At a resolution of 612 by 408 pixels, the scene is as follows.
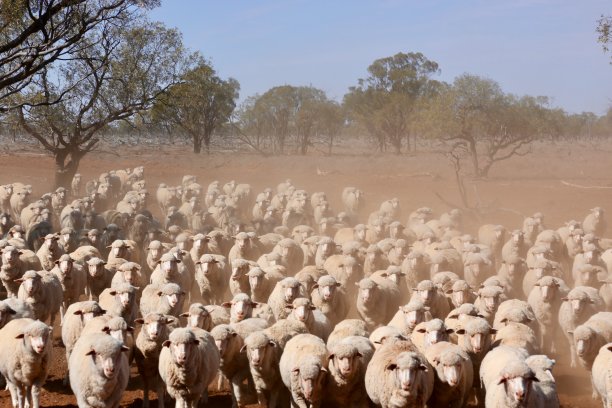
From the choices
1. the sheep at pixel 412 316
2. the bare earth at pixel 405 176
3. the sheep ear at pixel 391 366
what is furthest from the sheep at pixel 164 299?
the bare earth at pixel 405 176

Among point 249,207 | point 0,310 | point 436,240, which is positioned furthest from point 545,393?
point 249,207

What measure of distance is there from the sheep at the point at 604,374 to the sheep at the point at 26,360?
7.53 metres

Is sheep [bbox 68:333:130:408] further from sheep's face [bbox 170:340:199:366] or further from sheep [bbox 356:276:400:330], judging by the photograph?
sheep [bbox 356:276:400:330]

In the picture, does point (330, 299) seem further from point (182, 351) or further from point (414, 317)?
point (182, 351)

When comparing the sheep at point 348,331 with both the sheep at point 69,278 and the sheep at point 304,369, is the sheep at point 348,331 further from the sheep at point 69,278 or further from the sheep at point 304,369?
the sheep at point 69,278

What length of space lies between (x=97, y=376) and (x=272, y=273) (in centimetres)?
575

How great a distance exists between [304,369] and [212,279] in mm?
6361

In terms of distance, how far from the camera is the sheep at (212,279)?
14.3 m

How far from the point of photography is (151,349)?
9.74m

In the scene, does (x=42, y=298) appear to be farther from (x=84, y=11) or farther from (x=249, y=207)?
(x=249, y=207)

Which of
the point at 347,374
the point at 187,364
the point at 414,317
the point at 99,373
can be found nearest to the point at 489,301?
the point at 414,317

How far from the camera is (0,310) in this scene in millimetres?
10328

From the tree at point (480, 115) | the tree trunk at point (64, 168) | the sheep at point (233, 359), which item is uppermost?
the tree at point (480, 115)

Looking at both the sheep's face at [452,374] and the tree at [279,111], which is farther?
the tree at [279,111]
